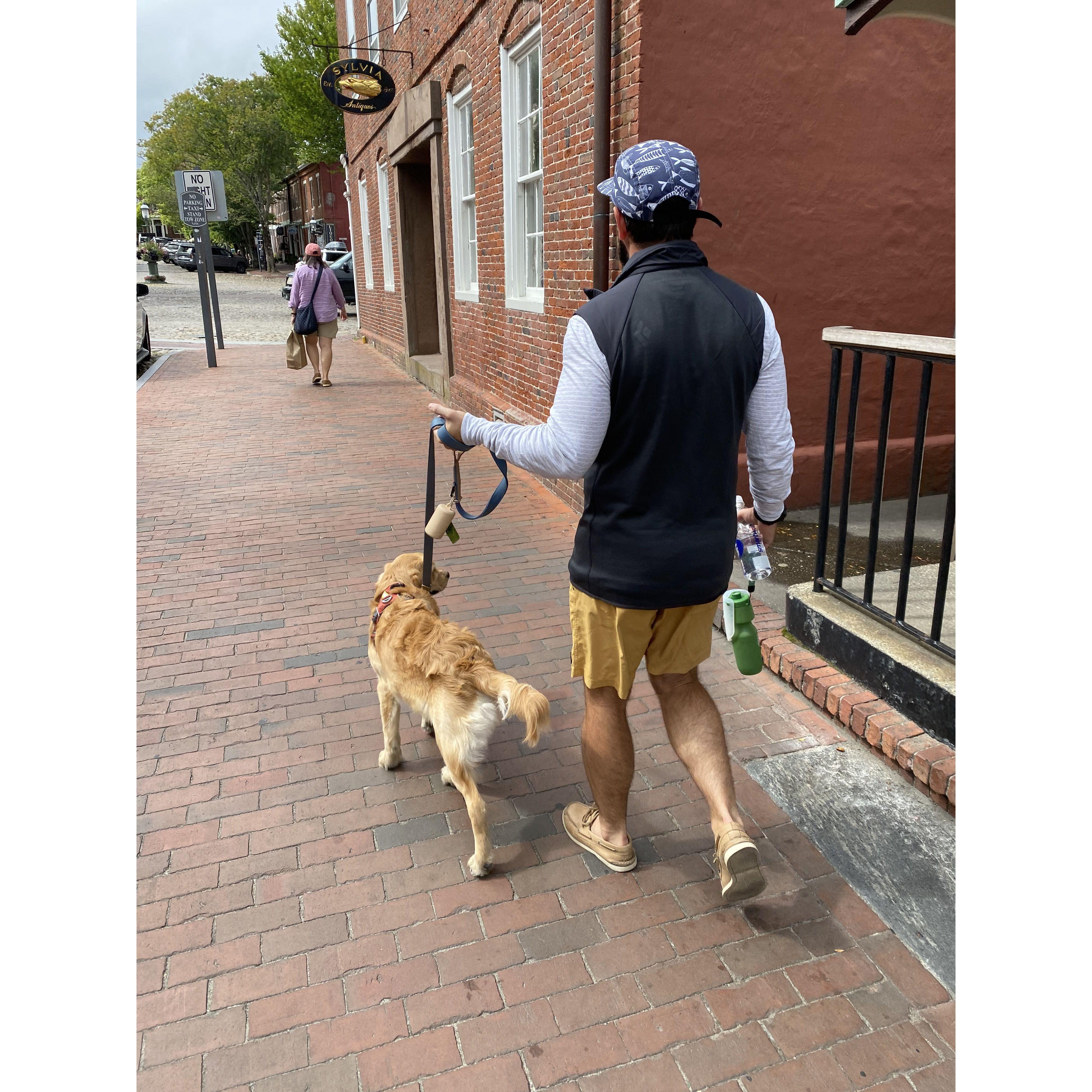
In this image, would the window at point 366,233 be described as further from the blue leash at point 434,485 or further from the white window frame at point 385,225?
the blue leash at point 434,485

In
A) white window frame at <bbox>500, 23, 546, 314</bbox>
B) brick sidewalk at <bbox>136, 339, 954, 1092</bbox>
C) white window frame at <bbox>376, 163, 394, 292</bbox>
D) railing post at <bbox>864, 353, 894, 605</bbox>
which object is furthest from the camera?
white window frame at <bbox>376, 163, 394, 292</bbox>

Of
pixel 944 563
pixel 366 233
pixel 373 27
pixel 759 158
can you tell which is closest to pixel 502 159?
pixel 759 158

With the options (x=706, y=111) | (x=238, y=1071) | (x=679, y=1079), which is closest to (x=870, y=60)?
→ (x=706, y=111)

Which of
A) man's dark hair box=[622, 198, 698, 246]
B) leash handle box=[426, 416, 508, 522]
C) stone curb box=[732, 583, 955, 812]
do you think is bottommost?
stone curb box=[732, 583, 955, 812]

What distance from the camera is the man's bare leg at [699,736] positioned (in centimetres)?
256

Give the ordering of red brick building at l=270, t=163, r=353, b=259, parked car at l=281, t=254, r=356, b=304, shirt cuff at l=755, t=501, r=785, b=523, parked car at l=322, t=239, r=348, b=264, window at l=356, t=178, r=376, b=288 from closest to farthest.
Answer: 1. shirt cuff at l=755, t=501, r=785, b=523
2. window at l=356, t=178, r=376, b=288
3. parked car at l=281, t=254, r=356, b=304
4. parked car at l=322, t=239, r=348, b=264
5. red brick building at l=270, t=163, r=353, b=259

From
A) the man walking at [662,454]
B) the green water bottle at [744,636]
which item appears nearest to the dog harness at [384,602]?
the man walking at [662,454]

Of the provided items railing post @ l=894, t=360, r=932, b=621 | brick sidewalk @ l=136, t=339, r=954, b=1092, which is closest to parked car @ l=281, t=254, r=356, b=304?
brick sidewalk @ l=136, t=339, r=954, b=1092

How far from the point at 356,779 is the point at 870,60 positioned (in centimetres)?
593

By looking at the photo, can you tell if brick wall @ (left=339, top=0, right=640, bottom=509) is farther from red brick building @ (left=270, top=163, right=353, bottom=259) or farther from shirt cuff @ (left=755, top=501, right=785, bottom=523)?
red brick building @ (left=270, top=163, right=353, bottom=259)

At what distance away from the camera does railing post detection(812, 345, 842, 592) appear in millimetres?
3828

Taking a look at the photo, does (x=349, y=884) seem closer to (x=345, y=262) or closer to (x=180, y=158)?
(x=345, y=262)

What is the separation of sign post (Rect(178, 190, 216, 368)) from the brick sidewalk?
38.8 ft

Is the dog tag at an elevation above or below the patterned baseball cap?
below
